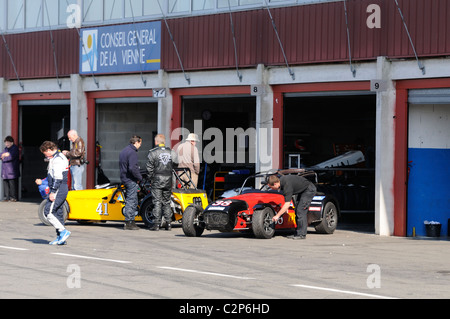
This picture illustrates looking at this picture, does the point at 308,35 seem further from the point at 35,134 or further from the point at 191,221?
the point at 35,134

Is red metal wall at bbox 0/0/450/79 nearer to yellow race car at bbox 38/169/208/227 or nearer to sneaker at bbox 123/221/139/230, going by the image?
yellow race car at bbox 38/169/208/227

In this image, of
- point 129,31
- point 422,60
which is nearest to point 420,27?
point 422,60

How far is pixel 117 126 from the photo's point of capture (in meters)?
28.8

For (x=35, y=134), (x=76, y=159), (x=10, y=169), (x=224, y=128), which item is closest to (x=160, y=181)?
(x=76, y=159)

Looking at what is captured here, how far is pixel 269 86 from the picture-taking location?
22781 mm

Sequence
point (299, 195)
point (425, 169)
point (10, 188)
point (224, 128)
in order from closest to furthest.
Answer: point (299, 195), point (425, 169), point (10, 188), point (224, 128)

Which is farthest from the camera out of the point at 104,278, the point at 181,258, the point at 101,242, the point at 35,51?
the point at 35,51

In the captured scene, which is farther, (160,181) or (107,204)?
(107,204)

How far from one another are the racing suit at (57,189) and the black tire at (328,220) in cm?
571

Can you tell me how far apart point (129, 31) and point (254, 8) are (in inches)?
183

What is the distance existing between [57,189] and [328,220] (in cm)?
607

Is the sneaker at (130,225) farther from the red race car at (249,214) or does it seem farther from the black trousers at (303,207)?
the black trousers at (303,207)
